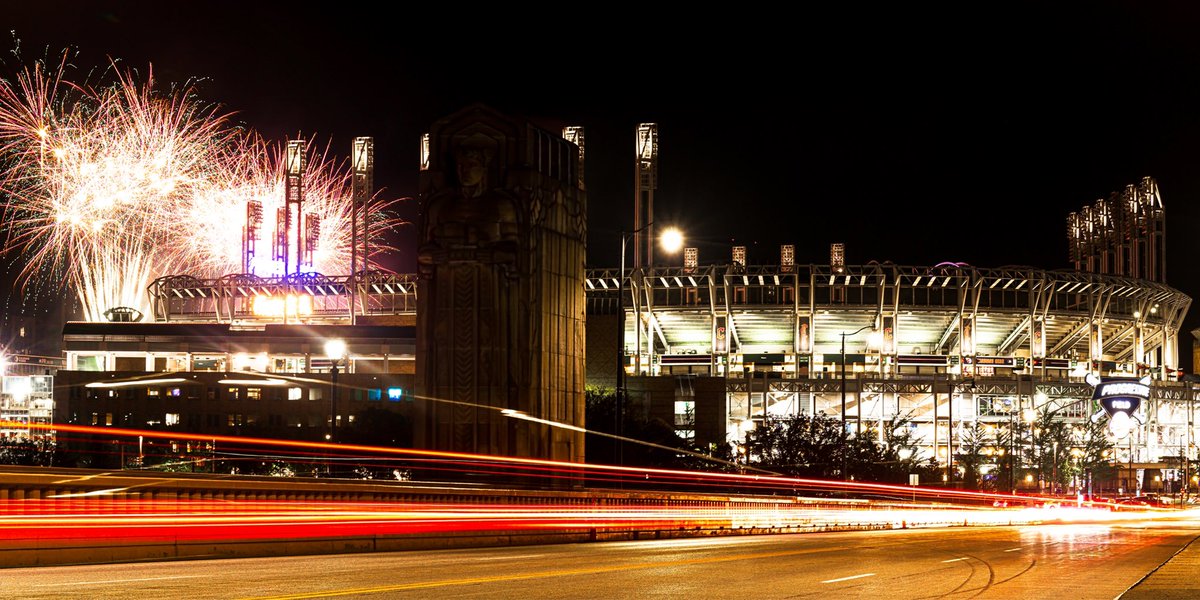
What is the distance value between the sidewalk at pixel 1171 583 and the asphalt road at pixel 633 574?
0.35 meters

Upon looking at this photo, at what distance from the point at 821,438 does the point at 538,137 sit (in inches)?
1554

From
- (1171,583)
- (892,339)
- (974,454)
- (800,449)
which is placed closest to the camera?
(1171,583)

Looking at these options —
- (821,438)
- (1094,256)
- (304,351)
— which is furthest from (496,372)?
(1094,256)

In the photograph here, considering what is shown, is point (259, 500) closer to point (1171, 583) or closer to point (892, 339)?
point (1171, 583)

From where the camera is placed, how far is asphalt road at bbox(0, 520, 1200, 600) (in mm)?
17438

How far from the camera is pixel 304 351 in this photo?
431 ft

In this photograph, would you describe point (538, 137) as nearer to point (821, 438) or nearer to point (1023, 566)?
point (1023, 566)

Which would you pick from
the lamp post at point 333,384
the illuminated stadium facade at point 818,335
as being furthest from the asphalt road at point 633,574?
the illuminated stadium facade at point 818,335

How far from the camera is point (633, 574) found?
21578mm

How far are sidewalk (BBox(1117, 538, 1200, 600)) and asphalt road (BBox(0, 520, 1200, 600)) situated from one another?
13.6 inches

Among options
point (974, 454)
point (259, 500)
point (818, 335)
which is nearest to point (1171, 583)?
point (259, 500)


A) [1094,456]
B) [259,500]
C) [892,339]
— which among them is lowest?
[1094,456]

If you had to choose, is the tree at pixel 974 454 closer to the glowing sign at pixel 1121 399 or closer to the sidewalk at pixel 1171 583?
the glowing sign at pixel 1121 399

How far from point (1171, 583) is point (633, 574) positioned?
8.47 meters
